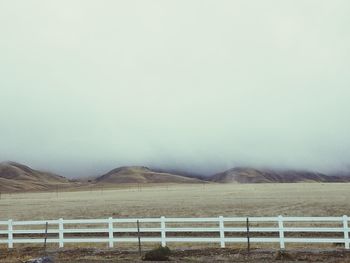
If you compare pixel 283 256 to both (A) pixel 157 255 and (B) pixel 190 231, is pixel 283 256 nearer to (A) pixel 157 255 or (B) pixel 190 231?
(A) pixel 157 255

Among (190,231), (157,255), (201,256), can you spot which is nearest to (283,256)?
(201,256)

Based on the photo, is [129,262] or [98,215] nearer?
[129,262]

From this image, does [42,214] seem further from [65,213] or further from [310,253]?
[310,253]

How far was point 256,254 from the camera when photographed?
21094 millimetres

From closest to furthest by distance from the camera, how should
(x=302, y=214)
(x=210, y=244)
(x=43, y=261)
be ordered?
(x=43, y=261)
(x=210, y=244)
(x=302, y=214)

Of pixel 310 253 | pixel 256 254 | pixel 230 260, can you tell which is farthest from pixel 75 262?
pixel 310 253

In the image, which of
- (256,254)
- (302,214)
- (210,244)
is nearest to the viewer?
(256,254)

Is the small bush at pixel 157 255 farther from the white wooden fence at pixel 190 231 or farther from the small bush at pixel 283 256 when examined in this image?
the small bush at pixel 283 256

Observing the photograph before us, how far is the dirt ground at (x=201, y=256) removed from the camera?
19.6 meters

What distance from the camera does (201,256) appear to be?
2102 cm

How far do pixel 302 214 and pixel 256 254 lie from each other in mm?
16443

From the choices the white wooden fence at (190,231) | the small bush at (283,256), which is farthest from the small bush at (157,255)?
the small bush at (283,256)

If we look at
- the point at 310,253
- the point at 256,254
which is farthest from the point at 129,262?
the point at 310,253

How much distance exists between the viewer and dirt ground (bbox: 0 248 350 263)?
19.6m
